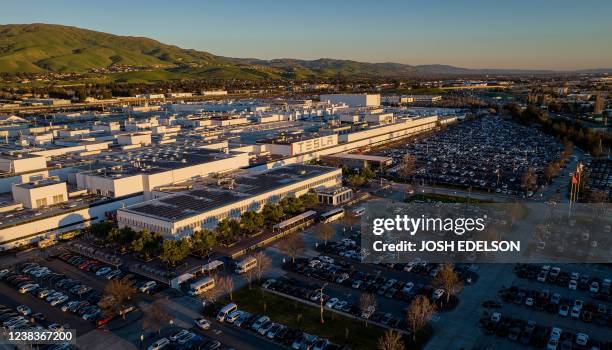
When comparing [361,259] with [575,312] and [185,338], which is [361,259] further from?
[185,338]

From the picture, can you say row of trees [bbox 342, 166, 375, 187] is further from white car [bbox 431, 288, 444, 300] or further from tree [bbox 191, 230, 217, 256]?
white car [bbox 431, 288, 444, 300]

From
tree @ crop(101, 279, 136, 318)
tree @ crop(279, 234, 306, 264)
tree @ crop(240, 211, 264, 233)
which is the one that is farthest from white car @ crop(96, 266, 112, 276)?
tree @ crop(279, 234, 306, 264)

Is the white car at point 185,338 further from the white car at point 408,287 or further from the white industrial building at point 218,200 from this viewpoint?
the white car at point 408,287

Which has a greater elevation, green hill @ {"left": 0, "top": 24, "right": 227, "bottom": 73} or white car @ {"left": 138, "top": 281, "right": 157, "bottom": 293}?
green hill @ {"left": 0, "top": 24, "right": 227, "bottom": 73}

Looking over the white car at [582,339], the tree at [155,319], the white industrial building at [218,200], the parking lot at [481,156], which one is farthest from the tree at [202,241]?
the parking lot at [481,156]

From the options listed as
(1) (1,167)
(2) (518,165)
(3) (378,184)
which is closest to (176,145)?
(1) (1,167)

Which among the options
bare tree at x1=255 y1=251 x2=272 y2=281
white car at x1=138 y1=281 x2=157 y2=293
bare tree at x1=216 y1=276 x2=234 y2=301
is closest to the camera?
bare tree at x1=216 y1=276 x2=234 y2=301

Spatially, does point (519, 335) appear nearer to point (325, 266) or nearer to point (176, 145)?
point (325, 266)

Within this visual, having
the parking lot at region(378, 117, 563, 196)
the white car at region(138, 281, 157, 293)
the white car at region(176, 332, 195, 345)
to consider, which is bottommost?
the white car at region(176, 332, 195, 345)
